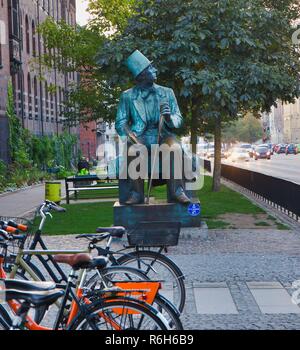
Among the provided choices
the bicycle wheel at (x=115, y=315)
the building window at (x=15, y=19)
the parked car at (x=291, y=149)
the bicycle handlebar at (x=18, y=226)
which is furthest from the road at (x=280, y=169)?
the parked car at (x=291, y=149)

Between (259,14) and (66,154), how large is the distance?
2669cm

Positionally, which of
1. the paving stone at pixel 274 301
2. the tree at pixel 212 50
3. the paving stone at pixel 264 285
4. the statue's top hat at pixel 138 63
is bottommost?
the paving stone at pixel 264 285

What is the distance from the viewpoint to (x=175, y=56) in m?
20.9

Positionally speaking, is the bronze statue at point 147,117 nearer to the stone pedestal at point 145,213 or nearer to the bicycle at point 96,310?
the stone pedestal at point 145,213

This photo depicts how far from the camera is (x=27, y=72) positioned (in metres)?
39.4

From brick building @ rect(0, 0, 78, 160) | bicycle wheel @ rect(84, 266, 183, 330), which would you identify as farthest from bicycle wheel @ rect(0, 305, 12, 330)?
brick building @ rect(0, 0, 78, 160)

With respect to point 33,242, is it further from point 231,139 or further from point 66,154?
point 231,139

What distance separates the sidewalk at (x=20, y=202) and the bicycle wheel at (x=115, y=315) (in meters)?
14.3

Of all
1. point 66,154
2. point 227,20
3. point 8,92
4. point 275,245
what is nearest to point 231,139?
point 66,154

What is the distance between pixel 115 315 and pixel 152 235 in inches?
114

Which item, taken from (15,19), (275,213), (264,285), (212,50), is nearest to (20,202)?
(212,50)

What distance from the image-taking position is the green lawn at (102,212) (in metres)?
14.9

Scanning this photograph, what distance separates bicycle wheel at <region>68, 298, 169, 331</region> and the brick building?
26.9 m

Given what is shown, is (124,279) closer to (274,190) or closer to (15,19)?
(274,190)
